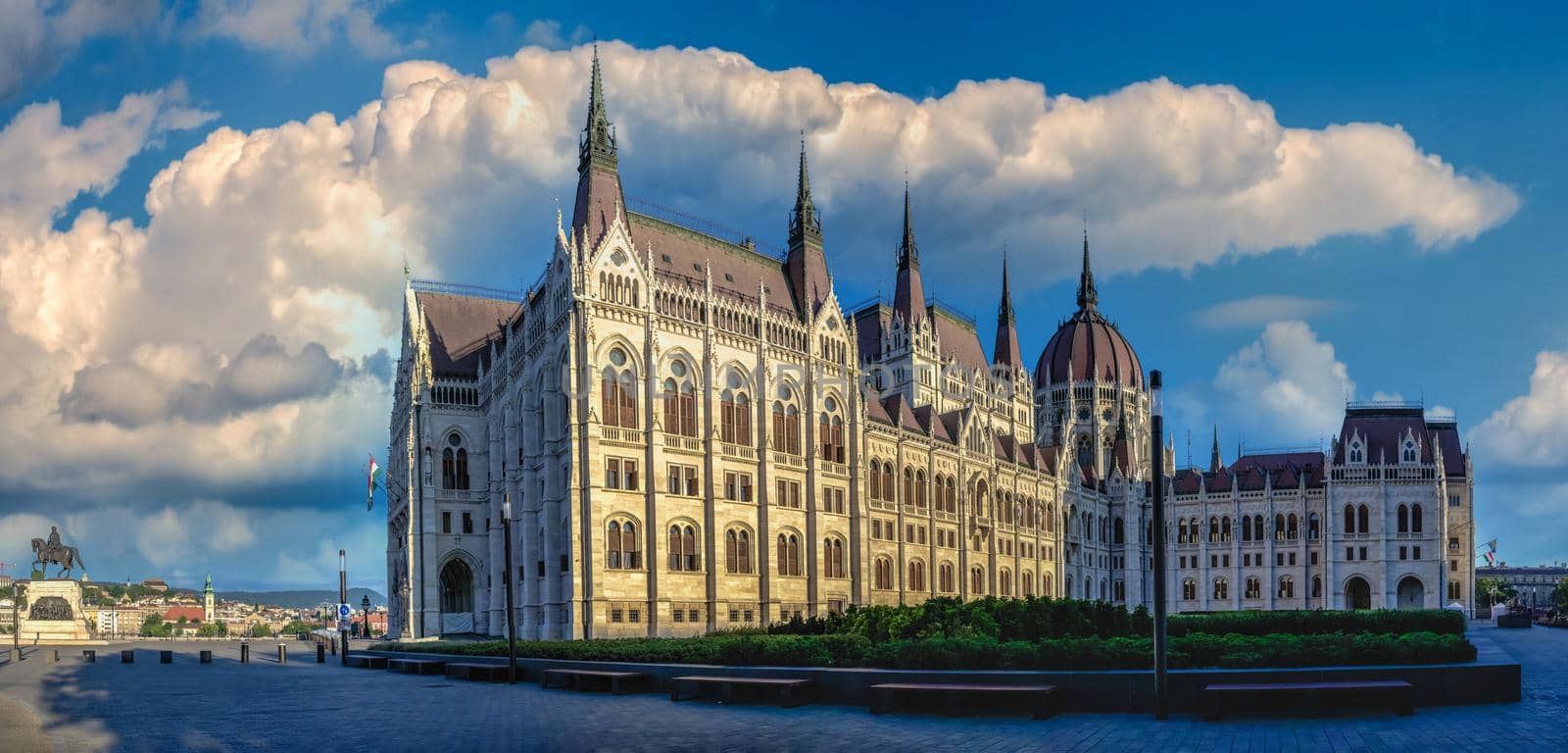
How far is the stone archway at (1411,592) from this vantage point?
116 metres

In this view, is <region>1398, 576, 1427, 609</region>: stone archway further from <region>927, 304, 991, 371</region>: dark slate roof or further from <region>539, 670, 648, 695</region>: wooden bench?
<region>539, 670, 648, 695</region>: wooden bench

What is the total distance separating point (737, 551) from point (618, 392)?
11989mm

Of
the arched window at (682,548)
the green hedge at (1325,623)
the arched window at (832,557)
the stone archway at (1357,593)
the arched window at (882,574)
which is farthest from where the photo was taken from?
the stone archway at (1357,593)

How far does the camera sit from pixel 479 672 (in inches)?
1575

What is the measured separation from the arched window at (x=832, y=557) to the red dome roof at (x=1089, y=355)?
6535 centimetres

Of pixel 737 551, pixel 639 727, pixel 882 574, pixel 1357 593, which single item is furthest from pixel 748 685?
pixel 1357 593

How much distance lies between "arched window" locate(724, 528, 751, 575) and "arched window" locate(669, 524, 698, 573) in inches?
90.2

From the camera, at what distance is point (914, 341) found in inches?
4045

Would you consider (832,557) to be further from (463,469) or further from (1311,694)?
(1311,694)

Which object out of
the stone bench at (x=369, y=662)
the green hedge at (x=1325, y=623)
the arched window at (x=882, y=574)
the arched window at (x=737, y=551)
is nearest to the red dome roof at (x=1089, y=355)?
the arched window at (x=882, y=574)

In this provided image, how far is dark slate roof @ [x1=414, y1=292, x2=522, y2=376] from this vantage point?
8175 cm

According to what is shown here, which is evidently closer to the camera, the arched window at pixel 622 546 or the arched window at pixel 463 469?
the arched window at pixel 622 546

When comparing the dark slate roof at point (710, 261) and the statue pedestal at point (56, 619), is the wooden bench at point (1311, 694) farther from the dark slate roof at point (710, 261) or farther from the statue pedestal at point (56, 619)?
the statue pedestal at point (56, 619)

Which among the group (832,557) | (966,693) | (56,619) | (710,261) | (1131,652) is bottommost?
(56,619)
